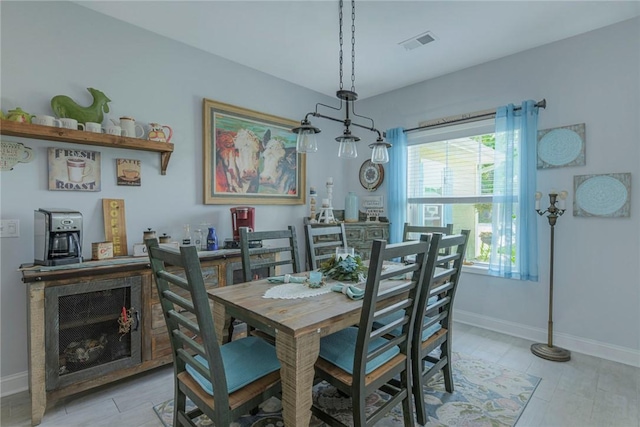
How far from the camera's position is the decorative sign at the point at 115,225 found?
2393mm

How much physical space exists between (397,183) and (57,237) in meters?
3.20

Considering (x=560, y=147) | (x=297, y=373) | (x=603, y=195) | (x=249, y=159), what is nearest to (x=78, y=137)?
(x=249, y=159)

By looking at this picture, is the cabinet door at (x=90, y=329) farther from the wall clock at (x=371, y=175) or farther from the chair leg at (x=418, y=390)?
the wall clock at (x=371, y=175)

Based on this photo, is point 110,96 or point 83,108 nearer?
point 83,108

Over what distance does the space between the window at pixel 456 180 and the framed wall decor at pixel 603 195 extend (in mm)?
710

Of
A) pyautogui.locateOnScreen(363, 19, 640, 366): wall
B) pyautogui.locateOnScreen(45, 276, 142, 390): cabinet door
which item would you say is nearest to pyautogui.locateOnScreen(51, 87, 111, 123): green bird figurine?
pyautogui.locateOnScreen(45, 276, 142, 390): cabinet door

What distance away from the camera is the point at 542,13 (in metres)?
2.37

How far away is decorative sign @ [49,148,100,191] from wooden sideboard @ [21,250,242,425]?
0.62 meters

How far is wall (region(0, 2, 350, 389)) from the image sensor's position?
2088 mm

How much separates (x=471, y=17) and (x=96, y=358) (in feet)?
11.9

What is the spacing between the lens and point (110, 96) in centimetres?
244

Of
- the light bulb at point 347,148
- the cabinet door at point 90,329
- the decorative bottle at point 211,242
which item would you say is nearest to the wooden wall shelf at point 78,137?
the decorative bottle at point 211,242

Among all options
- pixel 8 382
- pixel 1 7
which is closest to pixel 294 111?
pixel 1 7

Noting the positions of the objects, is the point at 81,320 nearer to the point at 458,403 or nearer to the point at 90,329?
the point at 90,329
